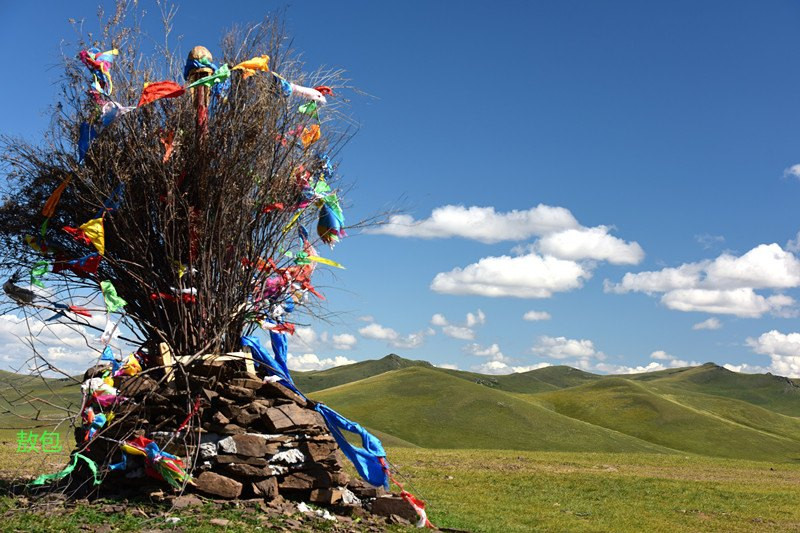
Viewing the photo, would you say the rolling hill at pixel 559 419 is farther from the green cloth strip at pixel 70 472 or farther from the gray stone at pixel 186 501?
the gray stone at pixel 186 501

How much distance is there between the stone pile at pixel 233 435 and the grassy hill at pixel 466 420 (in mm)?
37246

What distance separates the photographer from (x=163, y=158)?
9133 millimetres

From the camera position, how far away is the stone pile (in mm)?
8766

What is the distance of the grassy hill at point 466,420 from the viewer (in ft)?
153

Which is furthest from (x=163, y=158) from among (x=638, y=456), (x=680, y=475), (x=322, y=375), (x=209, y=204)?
(x=322, y=375)

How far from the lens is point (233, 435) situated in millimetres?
8812

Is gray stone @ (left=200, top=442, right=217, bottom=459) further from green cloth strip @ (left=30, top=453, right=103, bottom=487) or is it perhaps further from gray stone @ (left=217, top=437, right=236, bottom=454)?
green cloth strip @ (left=30, top=453, right=103, bottom=487)

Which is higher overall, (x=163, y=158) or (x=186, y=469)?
(x=163, y=158)

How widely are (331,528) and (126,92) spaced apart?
617cm

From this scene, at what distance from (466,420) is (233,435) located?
148ft

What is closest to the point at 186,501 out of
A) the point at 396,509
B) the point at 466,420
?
the point at 396,509

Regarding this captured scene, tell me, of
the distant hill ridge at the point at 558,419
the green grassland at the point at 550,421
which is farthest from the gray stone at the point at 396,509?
the green grassland at the point at 550,421

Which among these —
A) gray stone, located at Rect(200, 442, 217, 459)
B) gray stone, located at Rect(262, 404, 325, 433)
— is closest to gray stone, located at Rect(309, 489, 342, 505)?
gray stone, located at Rect(262, 404, 325, 433)

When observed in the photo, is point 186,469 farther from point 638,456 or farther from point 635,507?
point 638,456
